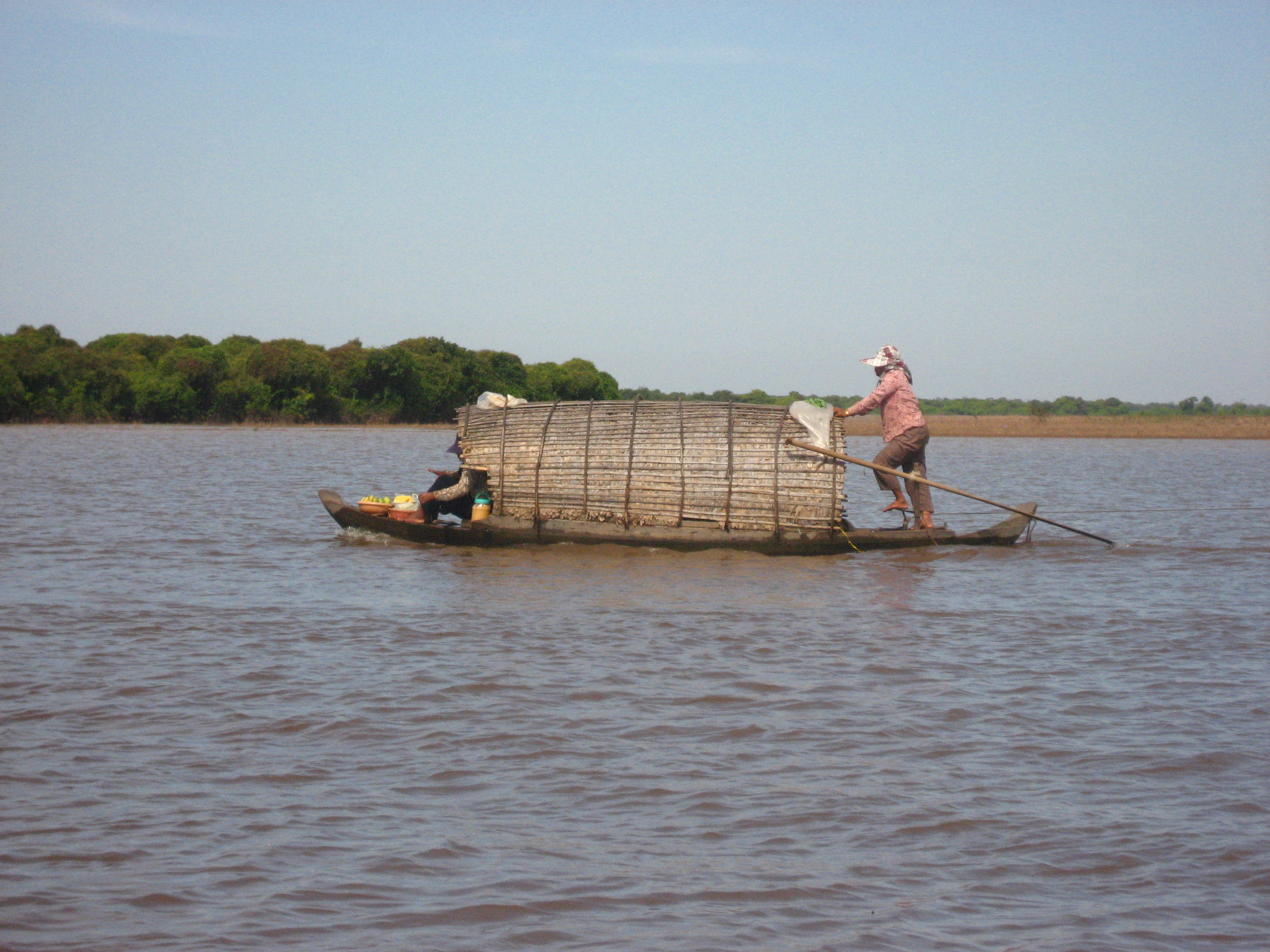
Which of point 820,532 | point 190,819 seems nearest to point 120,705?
point 190,819

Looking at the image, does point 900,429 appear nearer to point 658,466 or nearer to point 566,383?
point 658,466

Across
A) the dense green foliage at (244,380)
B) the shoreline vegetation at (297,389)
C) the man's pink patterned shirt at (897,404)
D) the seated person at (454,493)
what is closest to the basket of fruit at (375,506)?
the seated person at (454,493)

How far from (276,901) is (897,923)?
6.32ft

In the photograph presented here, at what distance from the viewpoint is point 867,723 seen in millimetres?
5867

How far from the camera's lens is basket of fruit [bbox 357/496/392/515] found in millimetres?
12680

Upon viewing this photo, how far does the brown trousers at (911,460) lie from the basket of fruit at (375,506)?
499 cm

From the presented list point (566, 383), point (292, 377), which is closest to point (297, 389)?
point (292, 377)

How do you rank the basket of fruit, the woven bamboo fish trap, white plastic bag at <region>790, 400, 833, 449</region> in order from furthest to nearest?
1. the basket of fruit
2. the woven bamboo fish trap
3. white plastic bag at <region>790, 400, 833, 449</region>

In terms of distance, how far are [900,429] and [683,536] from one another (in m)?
2.48

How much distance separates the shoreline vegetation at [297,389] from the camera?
170ft

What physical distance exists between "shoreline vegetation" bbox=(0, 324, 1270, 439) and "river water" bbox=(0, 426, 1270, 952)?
36344 mm

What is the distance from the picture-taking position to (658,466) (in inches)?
461

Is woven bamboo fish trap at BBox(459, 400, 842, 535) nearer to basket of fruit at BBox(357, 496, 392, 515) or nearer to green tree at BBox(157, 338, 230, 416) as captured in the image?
basket of fruit at BBox(357, 496, 392, 515)

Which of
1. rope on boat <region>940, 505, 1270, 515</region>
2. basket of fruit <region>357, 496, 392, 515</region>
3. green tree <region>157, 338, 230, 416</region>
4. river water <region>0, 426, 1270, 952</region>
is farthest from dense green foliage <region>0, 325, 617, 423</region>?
river water <region>0, 426, 1270, 952</region>
